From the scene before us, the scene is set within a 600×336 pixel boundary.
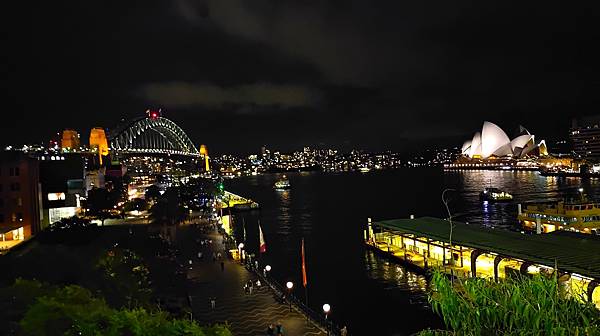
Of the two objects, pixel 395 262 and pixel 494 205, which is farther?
pixel 494 205

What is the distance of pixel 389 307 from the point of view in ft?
58.1

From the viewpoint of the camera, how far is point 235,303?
15.5m

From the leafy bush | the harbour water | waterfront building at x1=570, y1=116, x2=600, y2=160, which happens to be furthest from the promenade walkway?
waterfront building at x1=570, y1=116, x2=600, y2=160

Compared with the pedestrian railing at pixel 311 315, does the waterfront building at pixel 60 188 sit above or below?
above

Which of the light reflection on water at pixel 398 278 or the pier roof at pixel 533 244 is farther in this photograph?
the light reflection on water at pixel 398 278

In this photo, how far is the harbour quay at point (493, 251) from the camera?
14391 millimetres

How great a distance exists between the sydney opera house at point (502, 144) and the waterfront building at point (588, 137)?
450 inches

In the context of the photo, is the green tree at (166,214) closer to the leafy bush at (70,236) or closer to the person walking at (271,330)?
the leafy bush at (70,236)

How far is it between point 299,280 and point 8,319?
52.4 ft

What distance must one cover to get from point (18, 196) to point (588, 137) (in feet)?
435

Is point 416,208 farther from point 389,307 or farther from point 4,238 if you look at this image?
point 4,238

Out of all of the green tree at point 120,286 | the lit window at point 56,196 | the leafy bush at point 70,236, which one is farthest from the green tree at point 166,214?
the green tree at point 120,286

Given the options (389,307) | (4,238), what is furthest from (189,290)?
(4,238)

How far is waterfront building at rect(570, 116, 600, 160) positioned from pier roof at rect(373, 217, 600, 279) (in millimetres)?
114896
